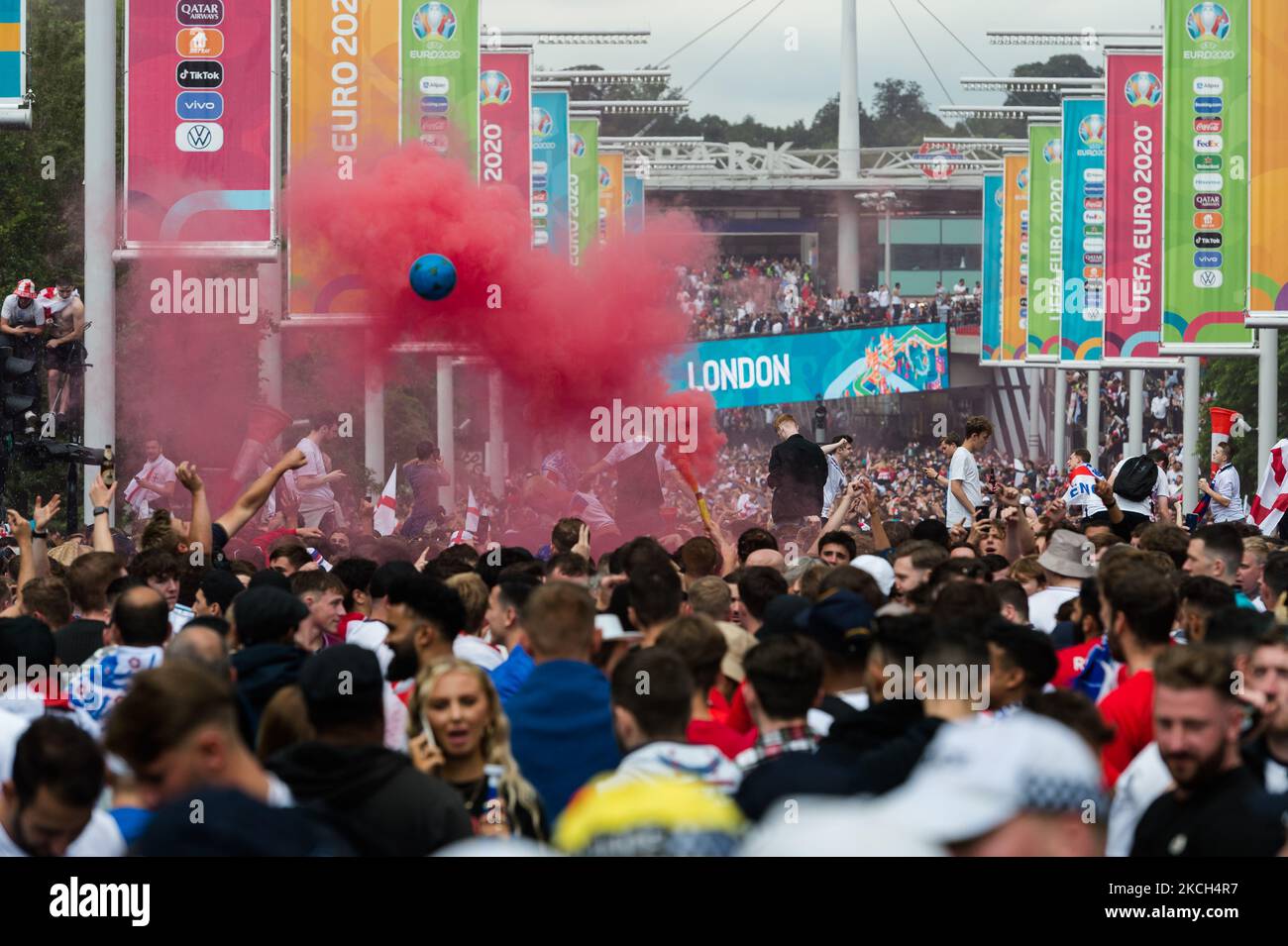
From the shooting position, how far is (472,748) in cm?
566

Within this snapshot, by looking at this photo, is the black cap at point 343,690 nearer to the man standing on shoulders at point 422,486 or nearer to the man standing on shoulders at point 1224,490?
the man standing on shoulders at point 422,486

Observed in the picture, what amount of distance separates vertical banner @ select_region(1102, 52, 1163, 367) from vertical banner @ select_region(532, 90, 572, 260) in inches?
312

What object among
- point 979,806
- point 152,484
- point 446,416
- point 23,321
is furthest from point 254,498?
point 446,416

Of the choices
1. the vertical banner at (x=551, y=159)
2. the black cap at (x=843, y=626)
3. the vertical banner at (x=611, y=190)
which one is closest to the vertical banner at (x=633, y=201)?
the vertical banner at (x=611, y=190)

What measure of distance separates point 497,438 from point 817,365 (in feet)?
53.8

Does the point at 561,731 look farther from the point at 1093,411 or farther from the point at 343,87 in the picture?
the point at 1093,411

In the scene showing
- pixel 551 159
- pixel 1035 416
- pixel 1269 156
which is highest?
pixel 551 159

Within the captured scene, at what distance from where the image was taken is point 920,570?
918 cm

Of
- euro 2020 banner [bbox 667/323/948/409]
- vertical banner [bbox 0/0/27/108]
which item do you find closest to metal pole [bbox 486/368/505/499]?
euro 2020 banner [bbox 667/323/948/409]

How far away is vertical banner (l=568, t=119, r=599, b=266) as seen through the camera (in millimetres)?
32188

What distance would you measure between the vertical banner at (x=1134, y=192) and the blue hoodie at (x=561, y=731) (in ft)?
65.7

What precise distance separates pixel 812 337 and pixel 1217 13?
1998 centimetres

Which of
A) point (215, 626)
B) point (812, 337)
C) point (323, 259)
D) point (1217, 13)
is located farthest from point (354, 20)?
point (812, 337)
